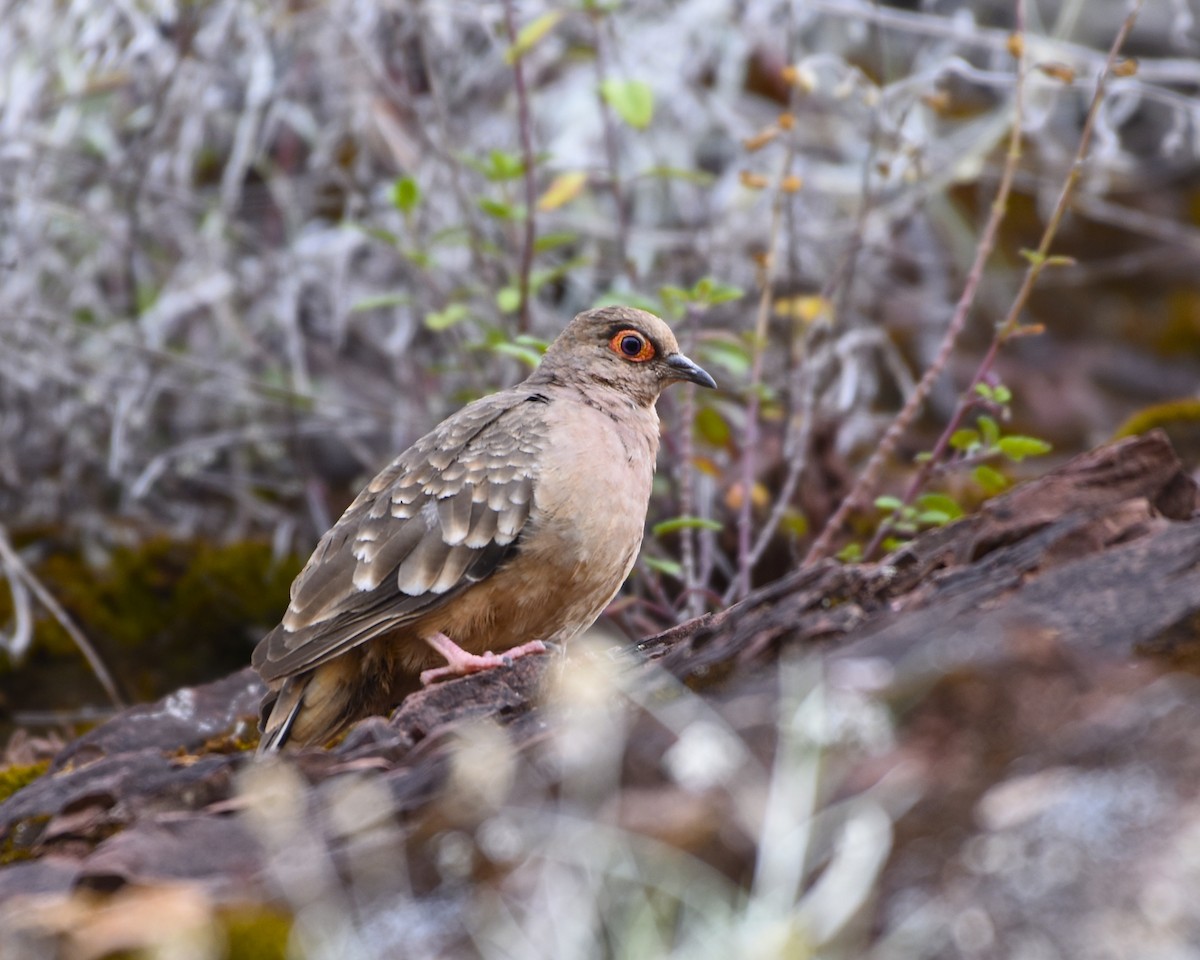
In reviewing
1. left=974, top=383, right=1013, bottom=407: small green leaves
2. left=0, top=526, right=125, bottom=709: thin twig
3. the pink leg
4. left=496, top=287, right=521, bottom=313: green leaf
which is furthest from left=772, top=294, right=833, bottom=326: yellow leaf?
left=0, top=526, right=125, bottom=709: thin twig

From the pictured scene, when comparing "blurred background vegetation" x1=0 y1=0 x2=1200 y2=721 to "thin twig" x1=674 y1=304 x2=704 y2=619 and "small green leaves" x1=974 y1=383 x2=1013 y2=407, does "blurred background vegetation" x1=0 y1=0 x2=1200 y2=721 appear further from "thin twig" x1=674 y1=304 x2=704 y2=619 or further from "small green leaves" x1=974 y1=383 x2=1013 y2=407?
"small green leaves" x1=974 y1=383 x2=1013 y2=407

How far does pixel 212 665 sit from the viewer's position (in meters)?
6.96

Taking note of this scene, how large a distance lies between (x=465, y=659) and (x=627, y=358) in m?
1.50

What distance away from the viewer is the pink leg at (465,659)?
411cm

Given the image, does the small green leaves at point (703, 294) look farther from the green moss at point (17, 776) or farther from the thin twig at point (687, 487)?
the green moss at point (17, 776)

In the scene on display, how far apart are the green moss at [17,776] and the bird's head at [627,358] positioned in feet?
6.98

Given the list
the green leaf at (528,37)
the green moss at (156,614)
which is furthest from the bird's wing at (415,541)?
the green moss at (156,614)

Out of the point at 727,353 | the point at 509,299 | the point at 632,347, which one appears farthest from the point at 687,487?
the point at 509,299

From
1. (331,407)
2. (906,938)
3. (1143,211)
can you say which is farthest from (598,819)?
(1143,211)

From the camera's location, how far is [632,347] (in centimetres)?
536

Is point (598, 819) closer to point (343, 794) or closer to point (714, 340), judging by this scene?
point (343, 794)

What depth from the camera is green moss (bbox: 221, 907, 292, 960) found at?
249 centimetres

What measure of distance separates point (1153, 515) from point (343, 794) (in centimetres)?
191

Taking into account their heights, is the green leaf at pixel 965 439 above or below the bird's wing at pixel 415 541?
below
